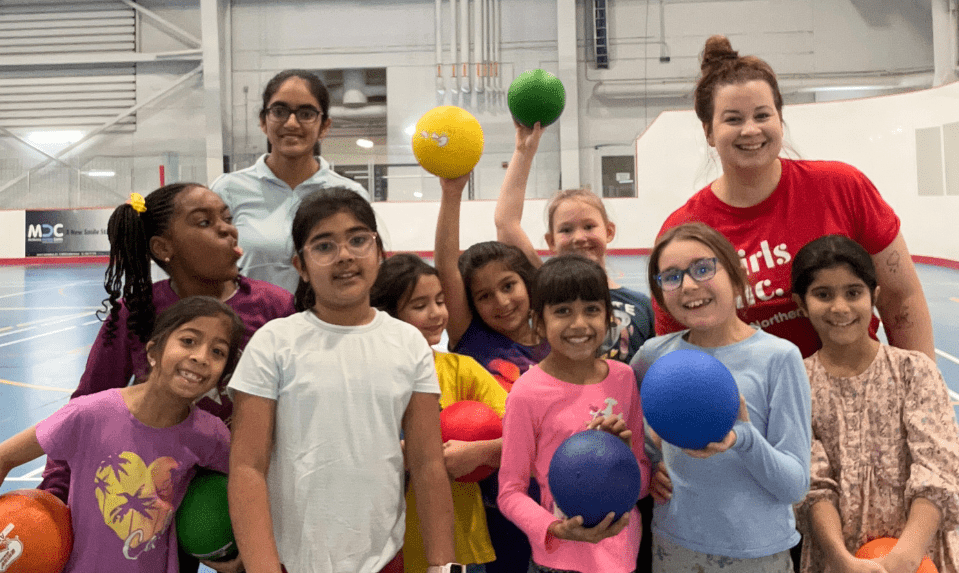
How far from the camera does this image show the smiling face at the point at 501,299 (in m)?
2.47

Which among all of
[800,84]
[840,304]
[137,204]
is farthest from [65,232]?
[840,304]

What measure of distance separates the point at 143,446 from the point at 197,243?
2.20ft

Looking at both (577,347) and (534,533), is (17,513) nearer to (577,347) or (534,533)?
(534,533)

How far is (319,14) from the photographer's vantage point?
1859 cm

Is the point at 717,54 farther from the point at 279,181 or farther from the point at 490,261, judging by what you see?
the point at 279,181

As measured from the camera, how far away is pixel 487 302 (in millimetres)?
2498

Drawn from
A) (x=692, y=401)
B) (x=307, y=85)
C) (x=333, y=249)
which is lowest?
(x=692, y=401)

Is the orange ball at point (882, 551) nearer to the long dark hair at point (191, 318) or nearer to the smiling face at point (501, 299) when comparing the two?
the smiling face at point (501, 299)

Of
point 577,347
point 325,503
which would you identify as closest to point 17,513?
point 325,503

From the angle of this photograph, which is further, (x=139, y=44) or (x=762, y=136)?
(x=139, y=44)

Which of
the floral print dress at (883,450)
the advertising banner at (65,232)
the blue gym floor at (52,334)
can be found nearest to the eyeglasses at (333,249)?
the floral print dress at (883,450)

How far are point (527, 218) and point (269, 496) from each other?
48.5 ft

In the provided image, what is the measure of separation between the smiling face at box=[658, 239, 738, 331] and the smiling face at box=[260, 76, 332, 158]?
160cm

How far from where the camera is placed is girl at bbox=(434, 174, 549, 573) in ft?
8.05
